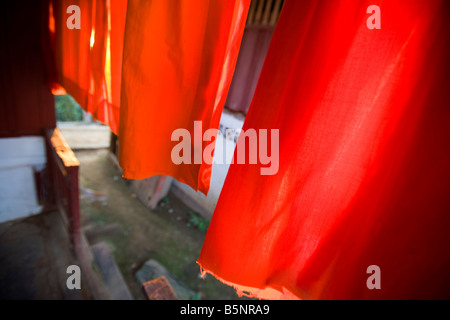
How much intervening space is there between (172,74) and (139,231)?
4.43 m

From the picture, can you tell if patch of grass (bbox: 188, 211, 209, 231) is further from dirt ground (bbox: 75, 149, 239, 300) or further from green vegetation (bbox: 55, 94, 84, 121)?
green vegetation (bbox: 55, 94, 84, 121)

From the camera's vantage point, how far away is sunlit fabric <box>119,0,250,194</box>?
94 centimetres

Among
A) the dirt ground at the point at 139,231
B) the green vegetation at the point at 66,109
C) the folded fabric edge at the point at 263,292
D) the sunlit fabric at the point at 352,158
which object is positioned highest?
the sunlit fabric at the point at 352,158

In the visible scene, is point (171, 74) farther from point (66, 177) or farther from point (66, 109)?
point (66, 109)

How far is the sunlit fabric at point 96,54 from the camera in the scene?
145cm

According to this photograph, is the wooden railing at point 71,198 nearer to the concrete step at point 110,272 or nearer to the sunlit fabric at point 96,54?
the concrete step at point 110,272

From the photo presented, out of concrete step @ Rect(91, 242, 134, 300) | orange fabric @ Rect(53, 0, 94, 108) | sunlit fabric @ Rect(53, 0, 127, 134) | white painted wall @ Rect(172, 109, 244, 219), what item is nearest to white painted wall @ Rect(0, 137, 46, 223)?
concrete step @ Rect(91, 242, 134, 300)

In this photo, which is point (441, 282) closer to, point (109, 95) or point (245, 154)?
point (245, 154)

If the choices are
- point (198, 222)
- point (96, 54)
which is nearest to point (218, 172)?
point (198, 222)

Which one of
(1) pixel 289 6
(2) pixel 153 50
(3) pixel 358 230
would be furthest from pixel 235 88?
(3) pixel 358 230

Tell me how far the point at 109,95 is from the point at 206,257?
136 cm

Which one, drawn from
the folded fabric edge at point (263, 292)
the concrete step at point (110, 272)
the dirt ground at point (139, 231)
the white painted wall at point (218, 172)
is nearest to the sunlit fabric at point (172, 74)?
the folded fabric edge at point (263, 292)

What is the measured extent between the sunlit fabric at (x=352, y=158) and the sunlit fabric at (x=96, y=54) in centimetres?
114
